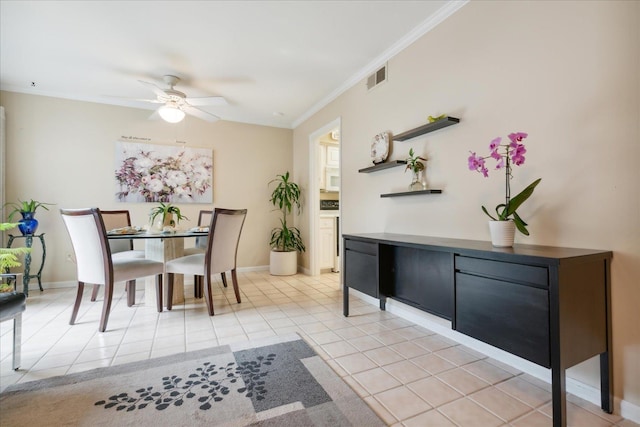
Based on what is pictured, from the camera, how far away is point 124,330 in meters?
2.39

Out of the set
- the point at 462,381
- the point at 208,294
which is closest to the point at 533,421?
the point at 462,381

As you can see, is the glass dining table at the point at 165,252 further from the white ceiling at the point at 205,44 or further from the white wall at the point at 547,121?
the white wall at the point at 547,121

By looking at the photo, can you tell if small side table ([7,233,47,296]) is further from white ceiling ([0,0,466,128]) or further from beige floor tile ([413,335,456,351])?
beige floor tile ([413,335,456,351])

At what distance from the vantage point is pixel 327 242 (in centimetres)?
462

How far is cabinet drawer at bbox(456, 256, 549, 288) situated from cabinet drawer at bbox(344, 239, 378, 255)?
2.64 feet

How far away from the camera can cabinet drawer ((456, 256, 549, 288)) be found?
1298 millimetres

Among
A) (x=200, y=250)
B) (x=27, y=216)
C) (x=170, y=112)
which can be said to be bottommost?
(x=200, y=250)

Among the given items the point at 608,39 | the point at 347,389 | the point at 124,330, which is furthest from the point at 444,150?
the point at 124,330

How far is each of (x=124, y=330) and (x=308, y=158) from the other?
322cm

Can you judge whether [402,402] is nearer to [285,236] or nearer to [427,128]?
[427,128]

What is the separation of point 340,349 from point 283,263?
2.58 meters

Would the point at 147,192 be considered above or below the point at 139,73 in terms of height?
below

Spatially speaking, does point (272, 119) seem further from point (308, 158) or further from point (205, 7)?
point (205, 7)

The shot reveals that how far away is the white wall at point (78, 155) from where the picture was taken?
3623 mm
